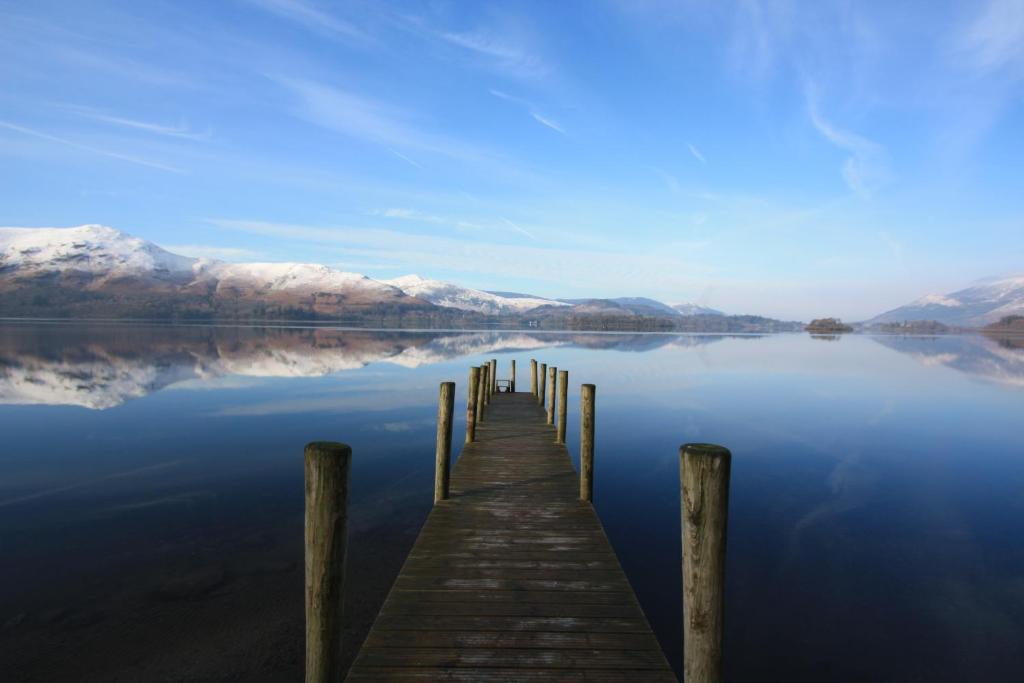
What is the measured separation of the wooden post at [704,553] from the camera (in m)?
3.96

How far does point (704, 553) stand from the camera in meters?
→ 4.05

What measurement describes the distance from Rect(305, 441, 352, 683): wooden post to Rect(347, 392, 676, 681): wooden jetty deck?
0.51 metres

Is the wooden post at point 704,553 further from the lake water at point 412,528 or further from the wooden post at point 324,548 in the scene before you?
the lake water at point 412,528

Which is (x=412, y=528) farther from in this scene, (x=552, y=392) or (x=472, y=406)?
(x=552, y=392)

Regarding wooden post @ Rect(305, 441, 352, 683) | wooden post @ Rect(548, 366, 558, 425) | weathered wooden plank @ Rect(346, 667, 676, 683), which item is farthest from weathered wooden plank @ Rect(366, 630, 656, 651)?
wooden post @ Rect(548, 366, 558, 425)

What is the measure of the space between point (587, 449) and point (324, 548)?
6933 mm

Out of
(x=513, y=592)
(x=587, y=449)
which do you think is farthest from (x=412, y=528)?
(x=513, y=592)

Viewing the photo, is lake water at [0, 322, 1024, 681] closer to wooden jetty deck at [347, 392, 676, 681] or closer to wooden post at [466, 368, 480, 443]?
wooden post at [466, 368, 480, 443]

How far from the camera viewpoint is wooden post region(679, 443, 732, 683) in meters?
3.96

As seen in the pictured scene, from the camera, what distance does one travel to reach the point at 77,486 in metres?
14.0

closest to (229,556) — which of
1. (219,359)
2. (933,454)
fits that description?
(933,454)

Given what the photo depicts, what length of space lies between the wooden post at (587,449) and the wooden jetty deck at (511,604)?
283 mm

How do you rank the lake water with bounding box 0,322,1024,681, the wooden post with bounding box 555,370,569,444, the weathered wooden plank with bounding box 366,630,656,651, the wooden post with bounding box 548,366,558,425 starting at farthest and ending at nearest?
the wooden post with bounding box 548,366,558,425
the wooden post with bounding box 555,370,569,444
the lake water with bounding box 0,322,1024,681
the weathered wooden plank with bounding box 366,630,656,651

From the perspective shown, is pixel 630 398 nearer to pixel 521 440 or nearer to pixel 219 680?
pixel 521 440
